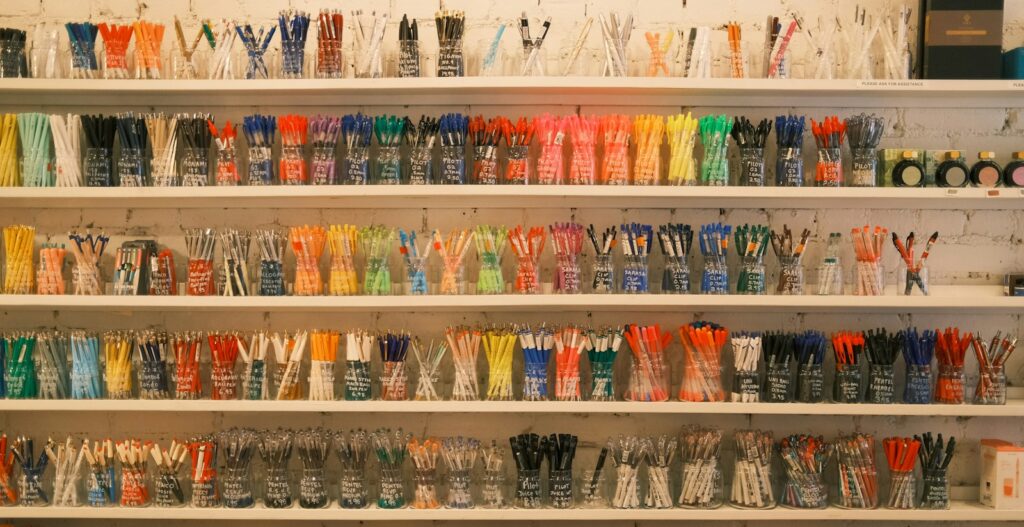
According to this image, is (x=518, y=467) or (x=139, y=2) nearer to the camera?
(x=518, y=467)

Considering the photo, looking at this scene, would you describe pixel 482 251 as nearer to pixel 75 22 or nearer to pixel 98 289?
pixel 98 289

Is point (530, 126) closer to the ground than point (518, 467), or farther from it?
farther from it

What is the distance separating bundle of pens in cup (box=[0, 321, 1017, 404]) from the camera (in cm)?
282

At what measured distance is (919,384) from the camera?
2.82m

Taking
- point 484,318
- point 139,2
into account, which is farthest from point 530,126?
point 139,2

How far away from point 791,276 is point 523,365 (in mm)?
920

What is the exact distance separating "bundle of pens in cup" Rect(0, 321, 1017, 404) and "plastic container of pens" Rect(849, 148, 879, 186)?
499 millimetres

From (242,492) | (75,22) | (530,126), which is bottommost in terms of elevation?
(242,492)

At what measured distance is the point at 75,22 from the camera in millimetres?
3033

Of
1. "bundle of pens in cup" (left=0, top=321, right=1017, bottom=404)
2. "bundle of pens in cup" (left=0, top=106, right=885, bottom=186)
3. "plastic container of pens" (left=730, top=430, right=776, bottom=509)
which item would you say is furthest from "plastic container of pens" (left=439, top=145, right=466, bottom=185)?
"plastic container of pens" (left=730, top=430, right=776, bottom=509)

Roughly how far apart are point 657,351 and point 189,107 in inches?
71.1

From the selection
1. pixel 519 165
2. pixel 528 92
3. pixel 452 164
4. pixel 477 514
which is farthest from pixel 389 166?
pixel 477 514

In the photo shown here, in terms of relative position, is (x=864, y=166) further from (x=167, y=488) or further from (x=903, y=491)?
(x=167, y=488)

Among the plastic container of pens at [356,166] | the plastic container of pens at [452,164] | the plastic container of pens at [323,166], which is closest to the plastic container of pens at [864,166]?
the plastic container of pens at [452,164]
